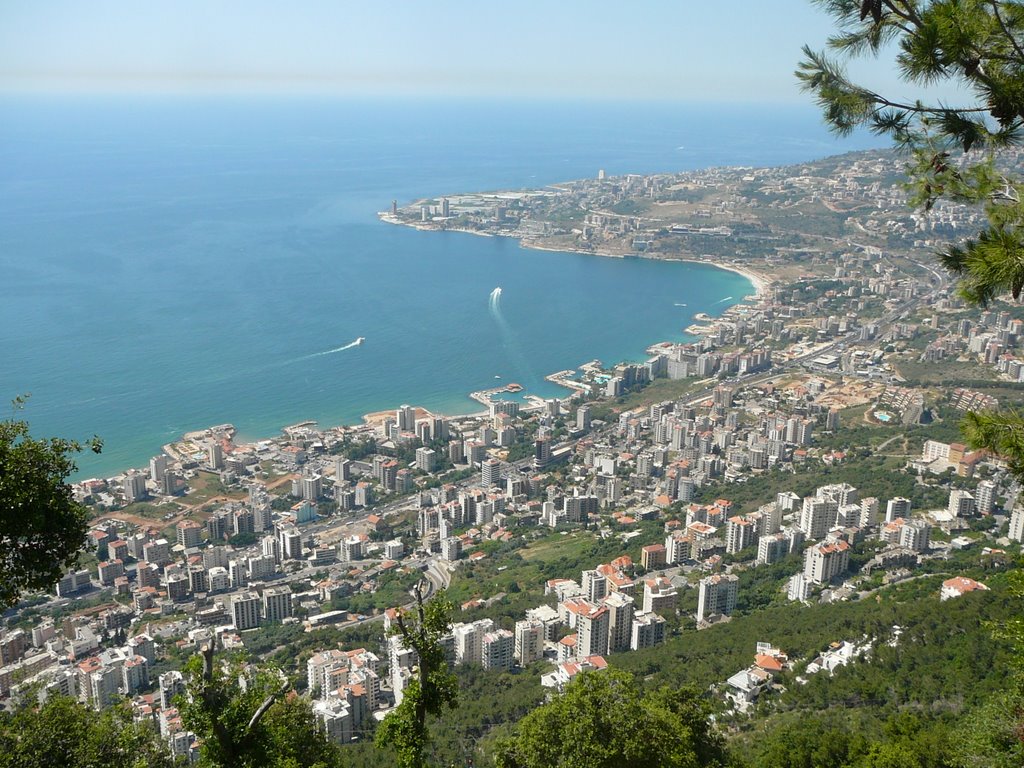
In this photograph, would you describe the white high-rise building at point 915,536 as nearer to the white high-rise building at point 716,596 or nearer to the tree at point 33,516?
the white high-rise building at point 716,596

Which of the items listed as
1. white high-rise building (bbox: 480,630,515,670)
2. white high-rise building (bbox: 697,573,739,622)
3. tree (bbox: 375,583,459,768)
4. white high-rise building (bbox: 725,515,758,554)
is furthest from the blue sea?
tree (bbox: 375,583,459,768)

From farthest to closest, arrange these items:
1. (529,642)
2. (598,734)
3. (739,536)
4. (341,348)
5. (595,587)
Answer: (341,348)
(739,536)
(595,587)
(529,642)
(598,734)

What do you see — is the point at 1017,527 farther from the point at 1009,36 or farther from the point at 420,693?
the point at 1009,36

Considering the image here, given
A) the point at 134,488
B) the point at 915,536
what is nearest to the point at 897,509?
the point at 915,536

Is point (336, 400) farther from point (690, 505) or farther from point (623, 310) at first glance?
point (623, 310)

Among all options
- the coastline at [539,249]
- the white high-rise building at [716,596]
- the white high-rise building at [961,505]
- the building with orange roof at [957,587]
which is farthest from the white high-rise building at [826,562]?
the coastline at [539,249]

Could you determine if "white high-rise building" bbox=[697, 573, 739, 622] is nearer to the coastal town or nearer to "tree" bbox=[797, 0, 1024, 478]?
the coastal town

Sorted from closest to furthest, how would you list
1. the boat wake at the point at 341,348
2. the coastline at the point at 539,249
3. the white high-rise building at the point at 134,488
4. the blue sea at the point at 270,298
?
the white high-rise building at the point at 134,488
the coastline at the point at 539,249
the blue sea at the point at 270,298
the boat wake at the point at 341,348

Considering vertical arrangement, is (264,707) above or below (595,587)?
above

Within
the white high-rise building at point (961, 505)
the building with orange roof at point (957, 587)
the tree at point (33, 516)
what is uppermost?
the tree at point (33, 516)
